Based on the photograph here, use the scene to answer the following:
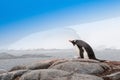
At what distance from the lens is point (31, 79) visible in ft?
70.6

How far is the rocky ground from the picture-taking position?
21047mm

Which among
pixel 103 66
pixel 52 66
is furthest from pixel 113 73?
pixel 52 66

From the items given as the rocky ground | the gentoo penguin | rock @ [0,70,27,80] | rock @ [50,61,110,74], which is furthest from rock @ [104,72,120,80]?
the gentoo penguin

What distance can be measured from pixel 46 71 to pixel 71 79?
1.81 m

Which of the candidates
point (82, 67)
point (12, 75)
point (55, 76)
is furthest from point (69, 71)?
point (12, 75)

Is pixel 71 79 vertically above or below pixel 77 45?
below

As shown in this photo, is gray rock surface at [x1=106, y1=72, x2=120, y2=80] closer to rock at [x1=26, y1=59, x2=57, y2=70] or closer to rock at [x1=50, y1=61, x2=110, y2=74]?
rock at [x1=50, y1=61, x2=110, y2=74]

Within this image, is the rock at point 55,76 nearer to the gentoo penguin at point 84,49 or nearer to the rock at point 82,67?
the rock at point 82,67

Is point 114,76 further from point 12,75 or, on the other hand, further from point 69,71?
point 12,75

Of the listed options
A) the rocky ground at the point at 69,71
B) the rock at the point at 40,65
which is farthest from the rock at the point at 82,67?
the rock at the point at 40,65

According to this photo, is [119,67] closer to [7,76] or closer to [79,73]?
[79,73]

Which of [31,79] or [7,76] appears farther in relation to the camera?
[7,76]

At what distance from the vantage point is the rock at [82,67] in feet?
74.6

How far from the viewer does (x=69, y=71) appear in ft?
74.5
